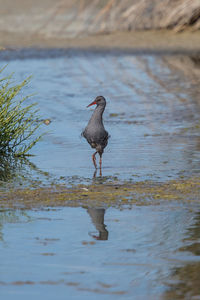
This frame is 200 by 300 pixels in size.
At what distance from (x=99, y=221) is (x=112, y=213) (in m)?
0.33

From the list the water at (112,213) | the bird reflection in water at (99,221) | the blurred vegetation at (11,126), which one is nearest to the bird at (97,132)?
the water at (112,213)

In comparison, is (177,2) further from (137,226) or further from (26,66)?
(137,226)

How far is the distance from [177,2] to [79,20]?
163 inches

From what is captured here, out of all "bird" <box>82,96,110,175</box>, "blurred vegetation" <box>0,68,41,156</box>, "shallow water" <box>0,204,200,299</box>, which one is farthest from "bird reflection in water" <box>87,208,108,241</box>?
"blurred vegetation" <box>0,68,41,156</box>

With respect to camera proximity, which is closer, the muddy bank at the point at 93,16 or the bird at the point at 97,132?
the bird at the point at 97,132

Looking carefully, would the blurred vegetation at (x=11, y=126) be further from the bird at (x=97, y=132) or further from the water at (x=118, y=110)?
the bird at (x=97, y=132)

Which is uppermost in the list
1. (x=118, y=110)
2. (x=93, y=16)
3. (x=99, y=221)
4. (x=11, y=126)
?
(x=93, y=16)

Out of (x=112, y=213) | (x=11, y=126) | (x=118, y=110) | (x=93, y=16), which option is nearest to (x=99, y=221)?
(x=112, y=213)

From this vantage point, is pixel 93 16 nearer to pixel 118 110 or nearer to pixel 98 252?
pixel 118 110

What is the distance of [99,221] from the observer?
778cm

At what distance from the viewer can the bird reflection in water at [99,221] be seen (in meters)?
7.27

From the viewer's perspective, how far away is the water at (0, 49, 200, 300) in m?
6.13

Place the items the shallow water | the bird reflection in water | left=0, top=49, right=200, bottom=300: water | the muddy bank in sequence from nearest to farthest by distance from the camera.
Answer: the shallow water, left=0, top=49, right=200, bottom=300: water, the bird reflection in water, the muddy bank

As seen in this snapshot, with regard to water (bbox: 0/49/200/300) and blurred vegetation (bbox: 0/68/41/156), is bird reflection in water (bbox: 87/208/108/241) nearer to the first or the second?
water (bbox: 0/49/200/300)
